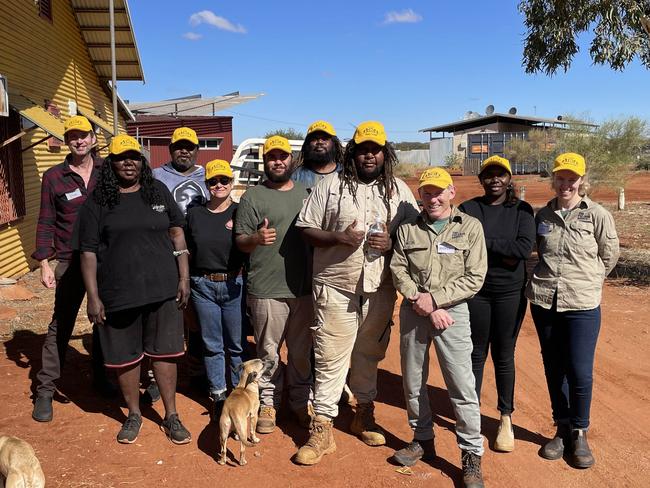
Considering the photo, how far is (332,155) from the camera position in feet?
15.0

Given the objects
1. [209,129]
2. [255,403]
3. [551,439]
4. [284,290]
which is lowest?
[551,439]

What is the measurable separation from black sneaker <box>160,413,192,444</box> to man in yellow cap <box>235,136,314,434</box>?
0.50 m

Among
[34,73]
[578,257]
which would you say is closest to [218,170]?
[578,257]

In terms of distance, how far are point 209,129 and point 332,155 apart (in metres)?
26.1

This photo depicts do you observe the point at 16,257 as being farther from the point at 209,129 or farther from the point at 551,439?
the point at 209,129

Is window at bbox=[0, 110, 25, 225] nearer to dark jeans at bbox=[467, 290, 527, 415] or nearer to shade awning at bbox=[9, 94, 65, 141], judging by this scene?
shade awning at bbox=[9, 94, 65, 141]

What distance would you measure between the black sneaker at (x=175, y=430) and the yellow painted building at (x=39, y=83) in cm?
643

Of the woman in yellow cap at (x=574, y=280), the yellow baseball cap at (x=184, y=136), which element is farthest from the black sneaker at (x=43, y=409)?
the woman in yellow cap at (x=574, y=280)

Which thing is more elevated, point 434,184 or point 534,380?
point 434,184

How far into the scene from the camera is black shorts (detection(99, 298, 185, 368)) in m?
3.98

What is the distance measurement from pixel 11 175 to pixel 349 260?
28.9ft

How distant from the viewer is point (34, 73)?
12.1 m

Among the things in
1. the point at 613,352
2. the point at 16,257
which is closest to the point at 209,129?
the point at 16,257

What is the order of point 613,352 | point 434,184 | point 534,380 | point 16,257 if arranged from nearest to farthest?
point 434,184
point 534,380
point 613,352
point 16,257
